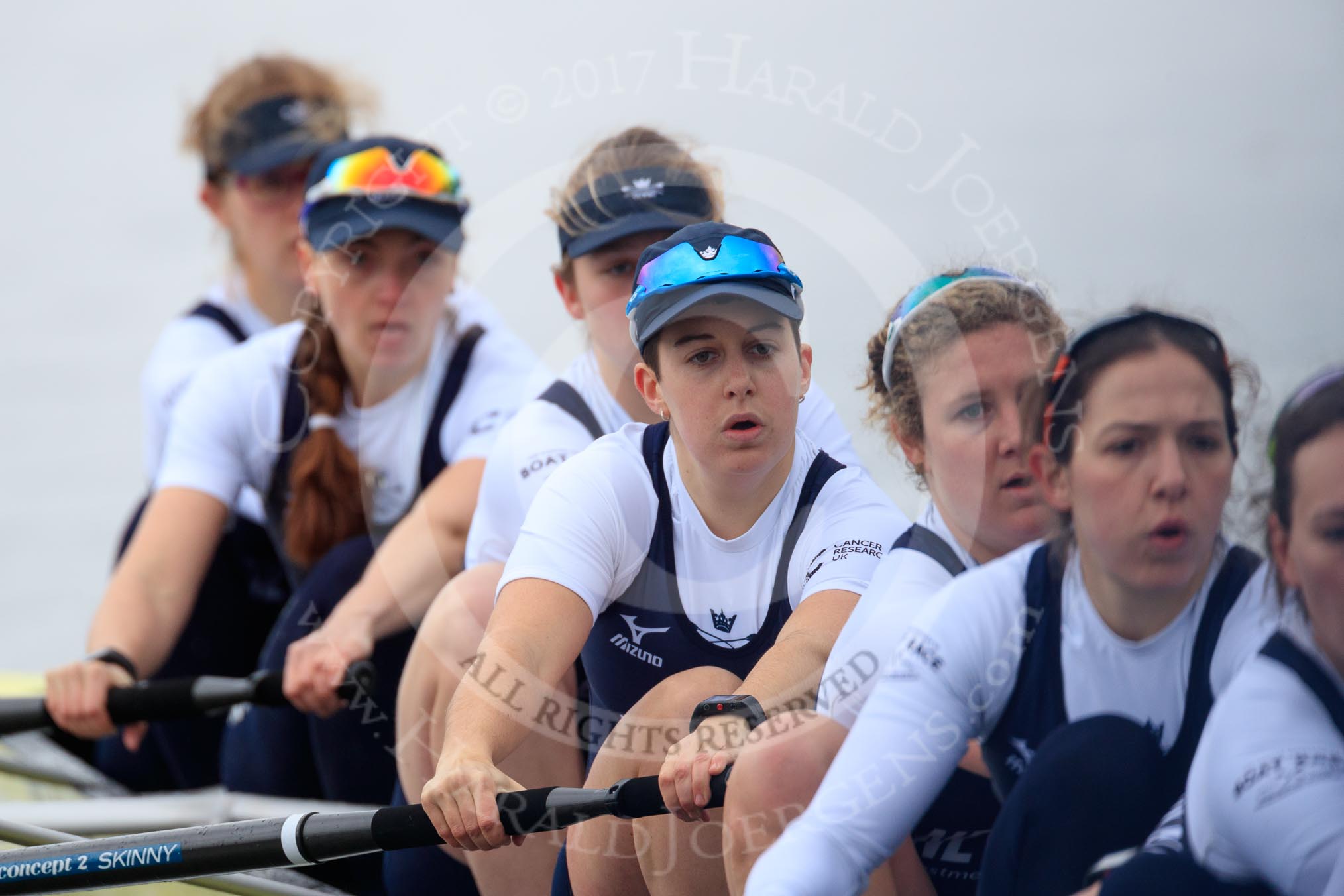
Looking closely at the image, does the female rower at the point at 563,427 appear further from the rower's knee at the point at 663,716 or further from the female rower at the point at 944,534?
the female rower at the point at 944,534

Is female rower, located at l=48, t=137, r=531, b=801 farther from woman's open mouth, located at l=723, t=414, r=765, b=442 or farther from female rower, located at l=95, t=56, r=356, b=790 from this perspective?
woman's open mouth, located at l=723, t=414, r=765, b=442

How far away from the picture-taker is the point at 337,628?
143 centimetres

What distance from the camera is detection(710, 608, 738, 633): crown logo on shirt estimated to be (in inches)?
39.6

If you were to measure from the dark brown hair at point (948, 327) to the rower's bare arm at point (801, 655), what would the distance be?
0.11 meters

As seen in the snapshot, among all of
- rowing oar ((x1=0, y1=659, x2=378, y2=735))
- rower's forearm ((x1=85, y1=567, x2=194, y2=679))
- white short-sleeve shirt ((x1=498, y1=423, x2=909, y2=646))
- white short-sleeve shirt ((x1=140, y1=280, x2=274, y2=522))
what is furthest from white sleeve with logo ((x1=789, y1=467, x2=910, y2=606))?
white short-sleeve shirt ((x1=140, y1=280, x2=274, y2=522))

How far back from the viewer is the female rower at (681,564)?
36.8 inches

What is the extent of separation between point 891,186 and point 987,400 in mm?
249

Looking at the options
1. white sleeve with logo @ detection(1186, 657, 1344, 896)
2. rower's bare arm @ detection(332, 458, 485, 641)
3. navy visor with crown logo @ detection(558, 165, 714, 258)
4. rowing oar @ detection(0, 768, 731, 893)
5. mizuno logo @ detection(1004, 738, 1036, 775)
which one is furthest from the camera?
rower's bare arm @ detection(332, 458, 485, 641)

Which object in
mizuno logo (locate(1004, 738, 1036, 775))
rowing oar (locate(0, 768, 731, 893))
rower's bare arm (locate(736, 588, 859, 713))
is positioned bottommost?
rowing oar (locate(0, 768, 731, 893))

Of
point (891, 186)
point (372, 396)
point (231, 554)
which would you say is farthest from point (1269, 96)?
point (231, 554)

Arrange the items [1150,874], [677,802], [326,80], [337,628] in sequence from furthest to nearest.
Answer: [326,80]
[337,628]
[677,802]
[1150,874]

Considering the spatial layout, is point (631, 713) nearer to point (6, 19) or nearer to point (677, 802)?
point (677, 802)

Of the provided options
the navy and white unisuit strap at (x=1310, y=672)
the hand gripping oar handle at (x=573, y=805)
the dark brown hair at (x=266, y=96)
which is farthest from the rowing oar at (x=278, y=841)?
the dark brown hair at (x=266, y=96)

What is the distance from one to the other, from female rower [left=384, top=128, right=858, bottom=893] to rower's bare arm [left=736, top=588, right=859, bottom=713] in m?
0.25
